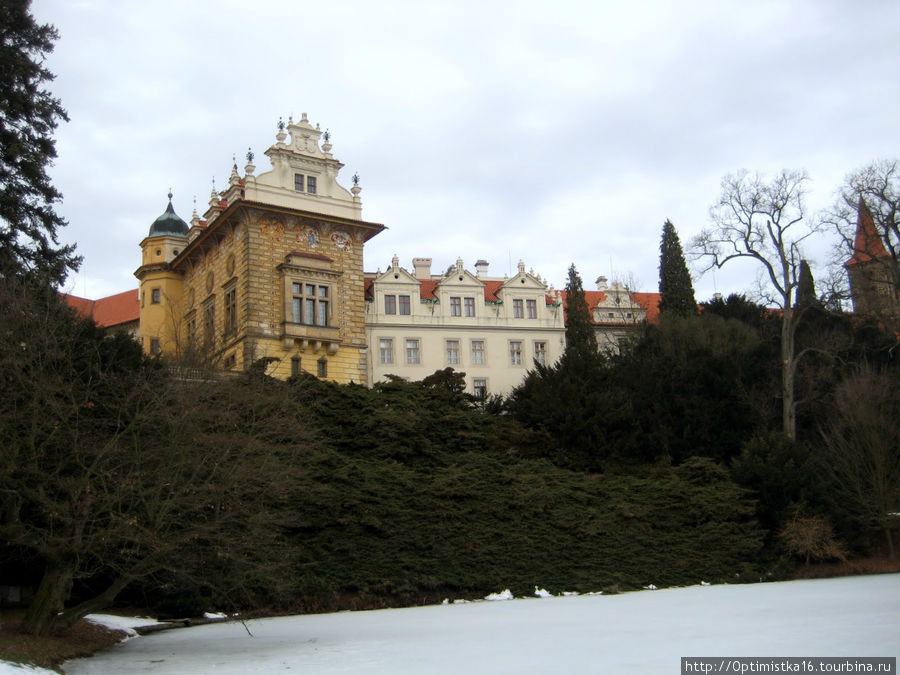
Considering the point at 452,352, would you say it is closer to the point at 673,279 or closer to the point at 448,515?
the point at 673,279

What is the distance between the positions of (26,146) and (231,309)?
1750 cm

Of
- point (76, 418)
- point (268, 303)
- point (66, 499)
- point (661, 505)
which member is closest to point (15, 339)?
point (76, 418)

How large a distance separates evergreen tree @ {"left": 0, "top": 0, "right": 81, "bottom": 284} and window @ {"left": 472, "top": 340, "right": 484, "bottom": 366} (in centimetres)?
2497

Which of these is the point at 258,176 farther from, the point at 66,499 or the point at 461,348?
the point at 66,499

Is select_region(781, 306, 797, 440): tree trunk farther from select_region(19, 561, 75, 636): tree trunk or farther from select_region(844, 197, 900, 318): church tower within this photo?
select_region(19, 561, 75, 636): tree trunk

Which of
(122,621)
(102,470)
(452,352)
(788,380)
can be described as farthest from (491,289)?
(102,470)

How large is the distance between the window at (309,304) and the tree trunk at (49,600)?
24.1 m

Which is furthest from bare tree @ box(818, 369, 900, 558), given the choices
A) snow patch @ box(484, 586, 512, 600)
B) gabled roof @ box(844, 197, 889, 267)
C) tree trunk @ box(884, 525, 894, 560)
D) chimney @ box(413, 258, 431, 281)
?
chimney @ box(413, 258, 431, 281)

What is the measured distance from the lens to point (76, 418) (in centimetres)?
1340

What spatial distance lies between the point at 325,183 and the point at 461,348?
10.3 metres

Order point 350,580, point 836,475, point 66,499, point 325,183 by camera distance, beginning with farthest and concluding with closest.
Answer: point 325,183 < point 836,475 < point 350,580 < point 66,499

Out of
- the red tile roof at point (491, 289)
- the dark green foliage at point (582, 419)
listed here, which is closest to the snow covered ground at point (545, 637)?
the dark green foliage at point (582, 419)

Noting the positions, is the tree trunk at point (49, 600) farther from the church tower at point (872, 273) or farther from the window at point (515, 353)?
the window at point (515, 353)

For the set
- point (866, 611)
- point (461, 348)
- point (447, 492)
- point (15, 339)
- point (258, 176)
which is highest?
point (258, 176)
